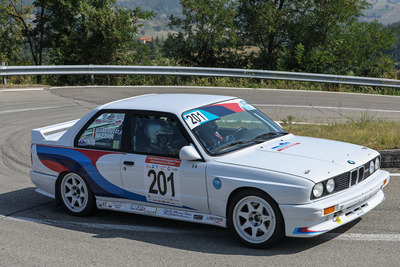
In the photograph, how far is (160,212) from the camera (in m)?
5.14

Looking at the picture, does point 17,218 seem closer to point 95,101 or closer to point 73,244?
point 73,244

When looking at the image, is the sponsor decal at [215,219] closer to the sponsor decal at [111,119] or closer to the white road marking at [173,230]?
the white road marking at [173,230]

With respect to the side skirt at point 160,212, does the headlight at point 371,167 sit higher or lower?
higher

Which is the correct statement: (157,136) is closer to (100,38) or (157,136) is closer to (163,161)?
(163,161)

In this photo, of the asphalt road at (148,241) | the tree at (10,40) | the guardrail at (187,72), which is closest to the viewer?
the asphalt road at (148,241)

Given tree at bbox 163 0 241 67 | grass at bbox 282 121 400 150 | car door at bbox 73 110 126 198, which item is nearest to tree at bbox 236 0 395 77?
tree at bbox 163 0 241 67

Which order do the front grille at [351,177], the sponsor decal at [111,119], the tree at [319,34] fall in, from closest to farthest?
1. the front grille at [351,177]
2. the sponsor decal at [111,119]
3. the tree at [319,34]

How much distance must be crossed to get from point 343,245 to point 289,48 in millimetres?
18897

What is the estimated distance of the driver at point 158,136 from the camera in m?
5.14

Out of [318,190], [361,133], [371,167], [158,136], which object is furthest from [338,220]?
[361,133]

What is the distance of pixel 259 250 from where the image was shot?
4.48m

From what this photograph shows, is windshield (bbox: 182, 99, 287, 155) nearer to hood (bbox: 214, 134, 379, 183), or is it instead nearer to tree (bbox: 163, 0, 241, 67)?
hood (bbox: 214, 134, 379, 183)

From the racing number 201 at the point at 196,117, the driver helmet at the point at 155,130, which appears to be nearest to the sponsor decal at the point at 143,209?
the driver helmet at the point at 155,130

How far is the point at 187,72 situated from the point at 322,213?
14.8m
